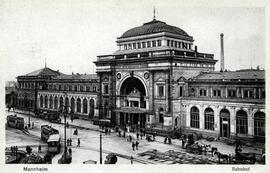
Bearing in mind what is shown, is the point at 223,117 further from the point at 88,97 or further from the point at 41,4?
the point at 88,97

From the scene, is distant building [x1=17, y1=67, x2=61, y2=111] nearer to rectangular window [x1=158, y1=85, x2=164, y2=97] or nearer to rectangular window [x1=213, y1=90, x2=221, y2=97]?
rectangular window [x1=158, y1=85, x2=164, y2=97]

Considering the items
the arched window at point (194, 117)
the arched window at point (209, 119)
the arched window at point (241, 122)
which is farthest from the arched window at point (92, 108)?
the arched window at point (241, 122)

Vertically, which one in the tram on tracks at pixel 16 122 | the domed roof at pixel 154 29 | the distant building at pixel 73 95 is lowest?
the tram on tracks at pixel 16 122

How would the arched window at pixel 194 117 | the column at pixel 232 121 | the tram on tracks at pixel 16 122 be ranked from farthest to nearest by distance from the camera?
the tram on tracks at pixel 16 122, the arched window at pixel 194 117, the column at pixel 232 121

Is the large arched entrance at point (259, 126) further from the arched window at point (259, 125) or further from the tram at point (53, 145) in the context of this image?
the tram at point (53, 145)

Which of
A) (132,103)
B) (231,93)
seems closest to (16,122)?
(132,103)

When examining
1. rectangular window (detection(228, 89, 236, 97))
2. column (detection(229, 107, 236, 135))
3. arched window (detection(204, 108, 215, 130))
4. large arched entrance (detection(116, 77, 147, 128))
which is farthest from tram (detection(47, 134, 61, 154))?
rectangular window (detection(228, 89, 236, 97))
